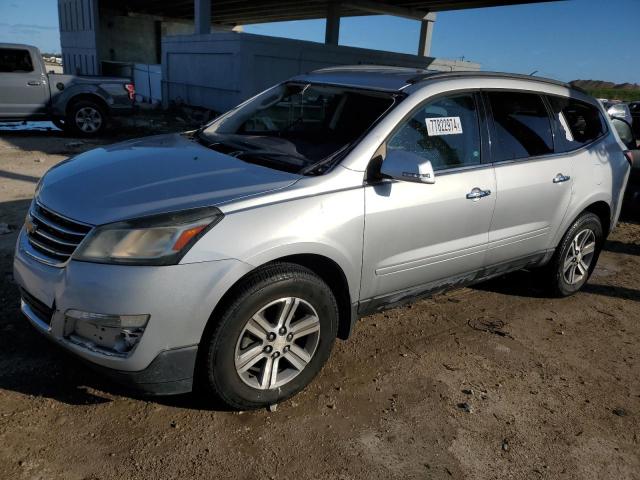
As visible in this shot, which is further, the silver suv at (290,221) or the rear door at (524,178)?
the rear door at (524,178)

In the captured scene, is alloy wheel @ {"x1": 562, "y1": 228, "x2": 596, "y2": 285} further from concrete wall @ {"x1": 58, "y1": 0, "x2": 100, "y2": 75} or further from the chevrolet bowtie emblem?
concrete wall @ {"x1": 58, "y1": 0, "x2": 100, "y2": 75}

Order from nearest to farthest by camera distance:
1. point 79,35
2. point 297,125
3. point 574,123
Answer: point 297,125
point 574,123
point 79,35

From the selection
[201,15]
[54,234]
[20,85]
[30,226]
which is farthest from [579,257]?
[201,15]

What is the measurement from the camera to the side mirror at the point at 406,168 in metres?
2.81

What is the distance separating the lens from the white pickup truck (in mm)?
10781

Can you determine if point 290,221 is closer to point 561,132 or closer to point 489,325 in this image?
point 489,325

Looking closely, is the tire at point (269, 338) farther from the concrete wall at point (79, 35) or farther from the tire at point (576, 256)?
the concrete wall at point (79, 35)

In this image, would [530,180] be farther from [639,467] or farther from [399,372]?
[639,467]

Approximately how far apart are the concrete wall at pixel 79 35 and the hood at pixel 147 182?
2669 centimetres

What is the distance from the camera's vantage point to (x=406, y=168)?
281cm

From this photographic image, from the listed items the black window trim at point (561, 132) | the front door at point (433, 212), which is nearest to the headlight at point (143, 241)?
the front door at point (433, 212)

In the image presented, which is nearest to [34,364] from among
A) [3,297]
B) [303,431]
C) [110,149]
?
[3,297]

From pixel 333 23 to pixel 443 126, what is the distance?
2145cm

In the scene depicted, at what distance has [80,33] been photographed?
27859 mm
